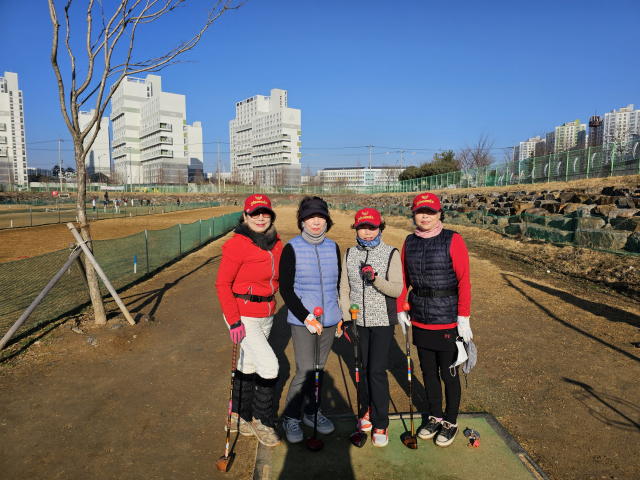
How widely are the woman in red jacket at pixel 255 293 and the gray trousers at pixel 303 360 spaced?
0.18 meters

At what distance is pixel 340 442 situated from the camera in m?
3.18

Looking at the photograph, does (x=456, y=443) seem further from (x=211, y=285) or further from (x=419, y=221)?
(x=211, y=285)

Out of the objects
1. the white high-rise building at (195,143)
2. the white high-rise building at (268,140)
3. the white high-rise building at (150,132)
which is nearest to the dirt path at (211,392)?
the white high-rise building at (268,140)

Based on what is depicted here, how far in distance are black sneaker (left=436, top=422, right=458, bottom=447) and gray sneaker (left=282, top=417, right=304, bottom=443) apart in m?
1.12

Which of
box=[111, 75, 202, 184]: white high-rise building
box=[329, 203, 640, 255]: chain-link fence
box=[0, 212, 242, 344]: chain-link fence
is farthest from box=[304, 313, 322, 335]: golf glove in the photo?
box=[111, 75, 202, 184]: white high-rise building

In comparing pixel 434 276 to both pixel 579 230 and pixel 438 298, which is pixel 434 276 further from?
pixel 579 230

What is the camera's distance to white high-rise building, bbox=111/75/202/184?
122 metres

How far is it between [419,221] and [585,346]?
13.3 feet

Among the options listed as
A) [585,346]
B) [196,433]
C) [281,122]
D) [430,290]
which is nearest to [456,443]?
[430,290]

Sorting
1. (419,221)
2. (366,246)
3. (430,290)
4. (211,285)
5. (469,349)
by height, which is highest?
(419,221)

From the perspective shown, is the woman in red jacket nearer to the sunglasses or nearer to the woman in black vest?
the sunglasses

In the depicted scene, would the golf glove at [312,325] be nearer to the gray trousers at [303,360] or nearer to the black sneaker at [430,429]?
the gray trousers at [303,360]

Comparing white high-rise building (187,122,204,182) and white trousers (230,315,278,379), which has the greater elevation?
white high-rise building (187,122,204,182)

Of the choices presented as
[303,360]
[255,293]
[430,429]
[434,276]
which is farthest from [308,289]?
[430,429]
